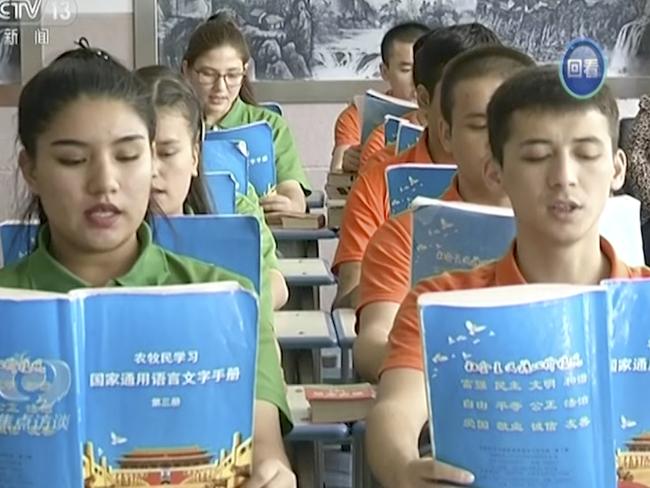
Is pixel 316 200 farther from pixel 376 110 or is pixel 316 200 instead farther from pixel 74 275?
pixel 74 275

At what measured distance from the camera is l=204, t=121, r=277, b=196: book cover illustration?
3754 mm

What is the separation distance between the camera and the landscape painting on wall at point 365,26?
549cm

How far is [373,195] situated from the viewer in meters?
3.02

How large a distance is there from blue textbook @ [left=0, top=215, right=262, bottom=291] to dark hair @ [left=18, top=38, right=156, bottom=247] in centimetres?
57

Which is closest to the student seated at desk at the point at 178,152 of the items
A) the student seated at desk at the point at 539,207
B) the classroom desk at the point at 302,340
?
the classroom desk at the point at 302,340

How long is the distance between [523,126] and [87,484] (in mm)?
666

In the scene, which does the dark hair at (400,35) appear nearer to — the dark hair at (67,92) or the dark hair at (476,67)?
the dark hair at (476,67)

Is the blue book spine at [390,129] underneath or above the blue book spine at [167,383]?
above

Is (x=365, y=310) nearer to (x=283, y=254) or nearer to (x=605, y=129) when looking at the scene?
(x=605, y=129)

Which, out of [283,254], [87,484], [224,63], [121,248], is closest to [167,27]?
[224,63]

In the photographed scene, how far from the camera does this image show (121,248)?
1574 millimetres

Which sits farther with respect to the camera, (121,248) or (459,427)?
(121,248)

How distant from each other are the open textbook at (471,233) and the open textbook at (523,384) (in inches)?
27.6

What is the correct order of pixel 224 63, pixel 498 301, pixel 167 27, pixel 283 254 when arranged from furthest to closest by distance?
1. pixel 167 27
2. pixel 224 63
3. pixel 283 254
4. pixel 498 301
